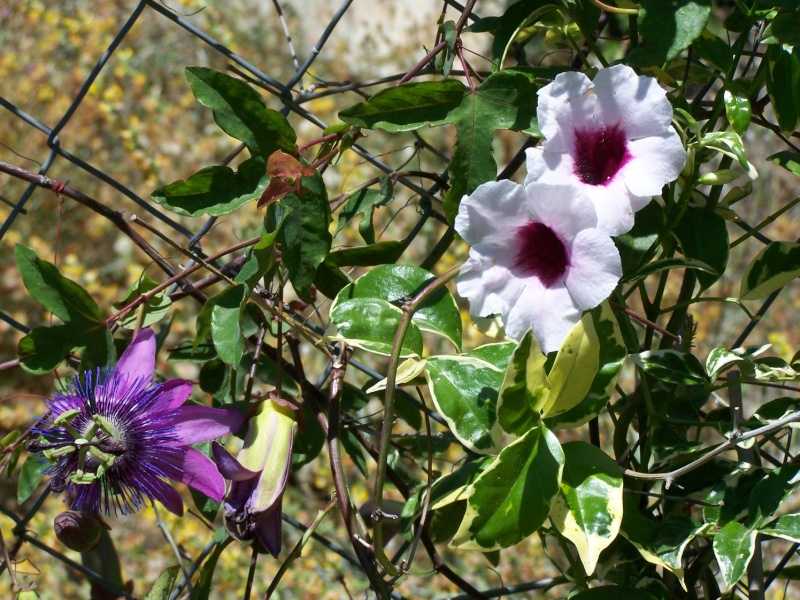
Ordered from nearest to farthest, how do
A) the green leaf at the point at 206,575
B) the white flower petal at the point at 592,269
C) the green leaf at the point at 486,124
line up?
the white flower petal at the point at 592,269
the green leaf at the point at 486,124
the green leaf at the point at 206,575

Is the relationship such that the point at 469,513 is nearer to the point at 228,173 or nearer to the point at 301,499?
the point at 228,173

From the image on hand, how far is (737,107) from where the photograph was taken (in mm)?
647

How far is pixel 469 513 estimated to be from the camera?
0.60 meters

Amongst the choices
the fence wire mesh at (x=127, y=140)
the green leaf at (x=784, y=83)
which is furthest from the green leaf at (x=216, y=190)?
→ the fence wire mesh at (x=127, y=140)

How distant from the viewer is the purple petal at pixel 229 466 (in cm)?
Result: 62

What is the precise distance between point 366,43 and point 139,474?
335 centimetres

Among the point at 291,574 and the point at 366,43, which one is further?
the point at 366,43

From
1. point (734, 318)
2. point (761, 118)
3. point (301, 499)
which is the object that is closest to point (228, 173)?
point (761, 118)

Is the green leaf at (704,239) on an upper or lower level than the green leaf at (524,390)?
upper

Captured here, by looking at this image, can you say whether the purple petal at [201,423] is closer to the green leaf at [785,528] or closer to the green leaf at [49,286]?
the green leaf at [49,286]

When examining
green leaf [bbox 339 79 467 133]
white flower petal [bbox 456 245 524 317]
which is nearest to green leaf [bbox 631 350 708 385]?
white flower petal [bbox 456 245 524 317]

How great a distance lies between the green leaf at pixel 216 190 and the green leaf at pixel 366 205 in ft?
0.39

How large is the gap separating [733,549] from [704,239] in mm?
252

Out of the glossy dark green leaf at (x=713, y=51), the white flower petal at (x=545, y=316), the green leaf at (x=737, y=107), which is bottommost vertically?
the white flower petal at (x=545, y=316)
